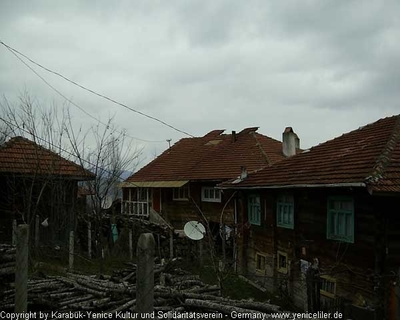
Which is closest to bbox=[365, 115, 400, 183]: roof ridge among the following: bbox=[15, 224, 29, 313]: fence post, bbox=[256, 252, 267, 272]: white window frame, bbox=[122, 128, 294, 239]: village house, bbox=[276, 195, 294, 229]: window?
bbox=[276, 195, 294, 229]: window

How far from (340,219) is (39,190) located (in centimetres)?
1131

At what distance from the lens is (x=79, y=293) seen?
6438mm

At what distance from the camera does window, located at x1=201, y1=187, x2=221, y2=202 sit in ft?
76.0

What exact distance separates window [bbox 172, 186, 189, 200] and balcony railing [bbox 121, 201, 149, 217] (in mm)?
2419

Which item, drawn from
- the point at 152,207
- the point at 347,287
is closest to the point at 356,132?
the point at 347,287

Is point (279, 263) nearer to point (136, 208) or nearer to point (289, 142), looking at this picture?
point (289, 142)

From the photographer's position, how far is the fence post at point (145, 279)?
3395 mm

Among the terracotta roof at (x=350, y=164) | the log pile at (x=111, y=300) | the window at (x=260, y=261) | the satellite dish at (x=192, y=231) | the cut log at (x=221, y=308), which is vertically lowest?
the window at (x=260, y=261)

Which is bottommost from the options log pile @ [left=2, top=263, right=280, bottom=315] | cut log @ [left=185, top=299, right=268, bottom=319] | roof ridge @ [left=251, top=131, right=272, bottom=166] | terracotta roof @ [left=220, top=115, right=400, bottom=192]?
log pile @ [left=2, top=263, right=280, bottom=315]

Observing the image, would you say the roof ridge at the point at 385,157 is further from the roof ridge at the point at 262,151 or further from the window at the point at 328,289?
the roof ridge at the point at 262,151

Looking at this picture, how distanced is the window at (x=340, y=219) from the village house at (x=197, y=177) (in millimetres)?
10253

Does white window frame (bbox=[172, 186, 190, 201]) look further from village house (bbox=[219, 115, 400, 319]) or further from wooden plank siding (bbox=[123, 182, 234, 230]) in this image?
village house (bbox=[219, 115, 400, 319])

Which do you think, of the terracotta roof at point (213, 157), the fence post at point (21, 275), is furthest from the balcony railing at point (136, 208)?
the fence post at point (21, 275)

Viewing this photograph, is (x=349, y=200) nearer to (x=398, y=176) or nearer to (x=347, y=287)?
(x=398, y=176)
